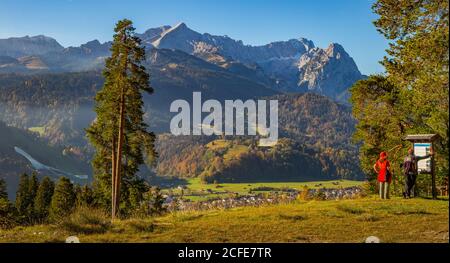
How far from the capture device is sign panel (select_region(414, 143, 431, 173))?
83.5ft

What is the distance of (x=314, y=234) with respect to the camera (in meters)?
16.3

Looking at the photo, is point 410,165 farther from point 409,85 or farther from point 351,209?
point 409,85

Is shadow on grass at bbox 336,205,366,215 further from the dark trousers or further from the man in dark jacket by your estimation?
the dark trousers

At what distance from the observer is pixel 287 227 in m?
17.8

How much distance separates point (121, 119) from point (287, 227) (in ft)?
83.2

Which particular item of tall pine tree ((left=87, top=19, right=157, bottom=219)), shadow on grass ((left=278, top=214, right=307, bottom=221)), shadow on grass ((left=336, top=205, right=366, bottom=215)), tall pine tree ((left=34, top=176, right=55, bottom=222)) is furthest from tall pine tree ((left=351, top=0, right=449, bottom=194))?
tall pine tree ((left=34, top=176, right=55, bottom=222))

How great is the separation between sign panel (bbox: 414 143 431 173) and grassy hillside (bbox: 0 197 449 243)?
128 inches

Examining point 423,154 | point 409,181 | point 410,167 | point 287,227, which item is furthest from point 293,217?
point 423,154

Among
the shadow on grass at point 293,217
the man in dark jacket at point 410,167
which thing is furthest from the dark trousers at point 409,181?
the shadow on grass at point 293,217

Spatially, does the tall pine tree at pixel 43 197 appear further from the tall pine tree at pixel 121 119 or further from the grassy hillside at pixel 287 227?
the grassy hillside at pixel 287 227

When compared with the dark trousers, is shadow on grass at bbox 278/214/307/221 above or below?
below

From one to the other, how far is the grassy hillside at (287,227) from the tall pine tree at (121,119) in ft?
65.8

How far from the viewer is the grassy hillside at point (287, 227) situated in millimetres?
15769

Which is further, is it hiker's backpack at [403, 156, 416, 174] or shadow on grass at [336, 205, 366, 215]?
hiker's backpack at [403, 156, 416, 174]
